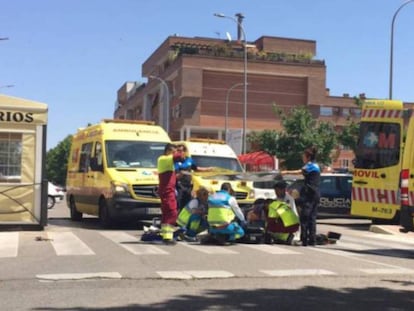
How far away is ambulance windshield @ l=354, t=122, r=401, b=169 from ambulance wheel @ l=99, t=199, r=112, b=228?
22.0ft

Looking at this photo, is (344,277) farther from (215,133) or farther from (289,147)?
(215,133)

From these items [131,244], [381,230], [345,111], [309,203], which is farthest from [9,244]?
[345,111]

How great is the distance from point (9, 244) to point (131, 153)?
5082mm

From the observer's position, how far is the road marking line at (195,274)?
802 centimetres

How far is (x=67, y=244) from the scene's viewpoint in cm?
1138

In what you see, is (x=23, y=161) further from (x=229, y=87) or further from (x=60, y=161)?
(x=60, y=161)

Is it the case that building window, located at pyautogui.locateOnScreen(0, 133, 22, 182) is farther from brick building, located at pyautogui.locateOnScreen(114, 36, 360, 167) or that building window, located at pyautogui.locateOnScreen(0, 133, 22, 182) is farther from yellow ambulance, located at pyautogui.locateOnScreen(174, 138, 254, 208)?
brick building, located at pyautogui.locateOnScreen(114, 36, 360, 167)

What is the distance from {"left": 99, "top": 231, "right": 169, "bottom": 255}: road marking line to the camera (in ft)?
33.9

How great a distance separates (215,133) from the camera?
225 ft

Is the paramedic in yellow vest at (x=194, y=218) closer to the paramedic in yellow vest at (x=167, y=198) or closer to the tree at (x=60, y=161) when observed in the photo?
the paramedic in yellow vest at (x=167, y=198)

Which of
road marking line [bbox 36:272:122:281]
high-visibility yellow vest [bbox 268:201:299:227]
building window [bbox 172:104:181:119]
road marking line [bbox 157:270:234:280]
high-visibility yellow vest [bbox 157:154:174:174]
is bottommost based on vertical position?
road marking line [bbox 36:272:122:281]

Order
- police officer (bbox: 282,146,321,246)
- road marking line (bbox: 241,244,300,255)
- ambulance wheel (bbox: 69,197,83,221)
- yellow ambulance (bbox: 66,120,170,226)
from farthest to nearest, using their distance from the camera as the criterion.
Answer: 1. ambulance wheel (bbox: 69,197,83,221)
2. yellow ambulance (bbox: 66,120,170,226)
3. police officer (bbox: 282,146,321,246)
4. road marking line (bbox: 241,244,300,255)

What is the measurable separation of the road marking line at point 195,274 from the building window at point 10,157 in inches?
265

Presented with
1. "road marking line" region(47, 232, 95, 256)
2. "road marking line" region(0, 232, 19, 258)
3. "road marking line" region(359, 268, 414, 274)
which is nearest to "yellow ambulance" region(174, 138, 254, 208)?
"road marking line" region(47, 232, 95, 256)
